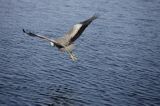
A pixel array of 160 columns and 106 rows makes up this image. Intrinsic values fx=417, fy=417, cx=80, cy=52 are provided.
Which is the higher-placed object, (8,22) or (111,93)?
(8,22)

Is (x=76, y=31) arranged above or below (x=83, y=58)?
above

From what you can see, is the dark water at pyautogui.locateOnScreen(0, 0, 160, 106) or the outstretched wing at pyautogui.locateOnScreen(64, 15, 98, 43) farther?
the dark water at pyautogui.locateOnScreen(0, 0, 160, 106)

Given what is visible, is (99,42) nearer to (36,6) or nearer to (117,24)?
(117,24)

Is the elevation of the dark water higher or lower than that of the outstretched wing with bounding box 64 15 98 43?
lower

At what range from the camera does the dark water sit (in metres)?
27.3

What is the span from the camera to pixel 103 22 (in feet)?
143

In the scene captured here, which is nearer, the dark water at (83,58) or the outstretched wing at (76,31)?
the outstretched wing at (76,31)

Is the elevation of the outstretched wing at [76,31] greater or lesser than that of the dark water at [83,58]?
greater

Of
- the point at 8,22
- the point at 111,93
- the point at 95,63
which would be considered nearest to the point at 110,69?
the point at 95,63

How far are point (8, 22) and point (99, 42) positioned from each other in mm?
10451

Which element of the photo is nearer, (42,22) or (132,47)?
(132,47)

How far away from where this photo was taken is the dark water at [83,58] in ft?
89.6

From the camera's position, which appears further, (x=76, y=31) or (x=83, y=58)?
(x=83, y=58)

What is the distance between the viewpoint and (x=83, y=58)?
33.5 m
